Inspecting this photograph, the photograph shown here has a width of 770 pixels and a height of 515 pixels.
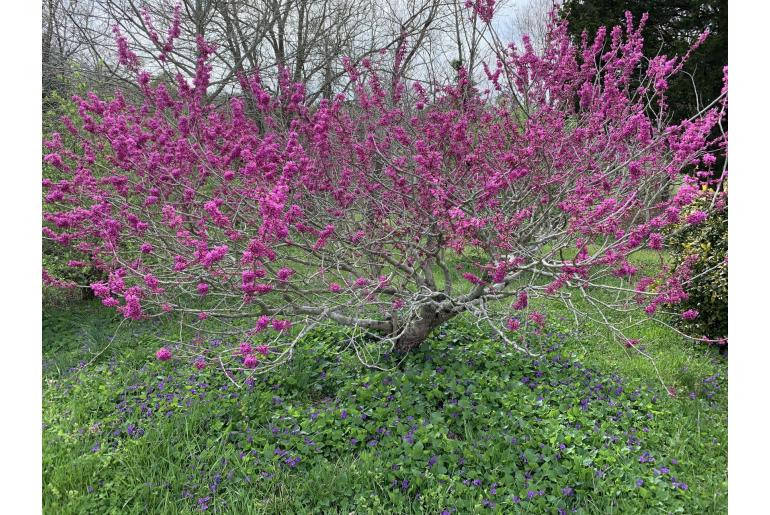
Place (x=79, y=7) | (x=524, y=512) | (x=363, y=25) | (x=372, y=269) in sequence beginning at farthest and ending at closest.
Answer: (x=363, y=25) → (x=79, y=7) → (x=372, y=269) → (x=524, y=512)

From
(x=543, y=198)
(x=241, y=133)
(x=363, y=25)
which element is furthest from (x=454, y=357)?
(x=363, y=25)

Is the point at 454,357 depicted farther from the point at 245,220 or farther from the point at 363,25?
the point at 363,25

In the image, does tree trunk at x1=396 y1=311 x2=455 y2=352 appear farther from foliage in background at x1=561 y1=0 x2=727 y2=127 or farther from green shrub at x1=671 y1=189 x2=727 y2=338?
foliage in background at x1=561 y1=0 x2=727 y2=127

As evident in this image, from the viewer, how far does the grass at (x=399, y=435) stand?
→ 90.9 inches

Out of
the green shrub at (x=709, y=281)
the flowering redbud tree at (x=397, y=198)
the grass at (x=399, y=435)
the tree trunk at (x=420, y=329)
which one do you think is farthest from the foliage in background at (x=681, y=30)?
the tree trunk at (x=420, y=329)

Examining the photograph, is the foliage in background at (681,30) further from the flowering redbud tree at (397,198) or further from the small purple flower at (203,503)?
the small purple flower at (203,503)

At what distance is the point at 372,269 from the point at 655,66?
7.40 feet

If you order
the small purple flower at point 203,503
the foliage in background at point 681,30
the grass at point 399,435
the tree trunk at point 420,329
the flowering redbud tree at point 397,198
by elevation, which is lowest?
the small purple flower at point 203,503

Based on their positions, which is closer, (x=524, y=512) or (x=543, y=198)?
(x=524, y=512)

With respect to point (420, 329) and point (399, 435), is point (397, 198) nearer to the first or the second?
point (420, 329)

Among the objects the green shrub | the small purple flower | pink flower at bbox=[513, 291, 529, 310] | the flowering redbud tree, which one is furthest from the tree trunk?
the green shrub

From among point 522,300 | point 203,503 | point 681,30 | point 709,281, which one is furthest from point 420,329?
point 681,30

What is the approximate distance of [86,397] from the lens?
3.29m

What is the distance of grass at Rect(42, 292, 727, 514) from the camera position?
231 centimetres
